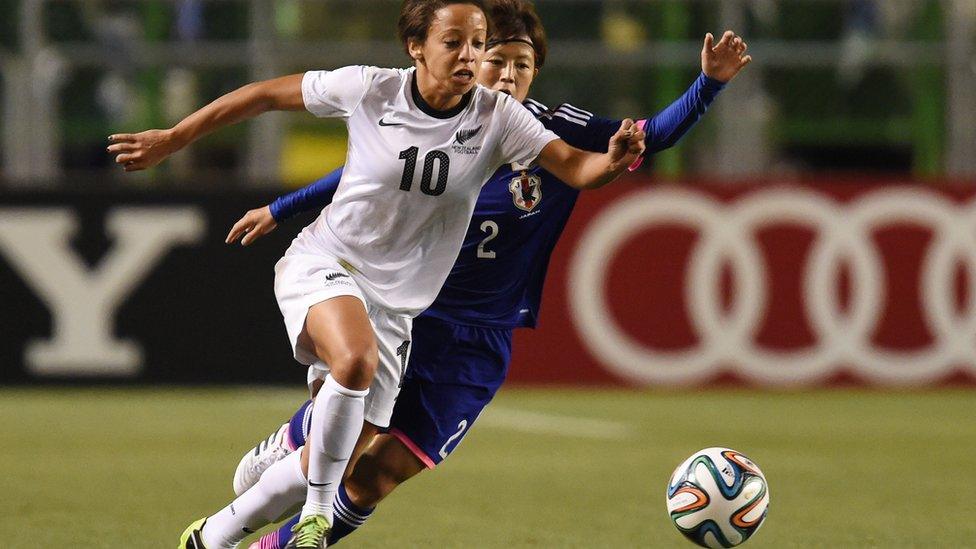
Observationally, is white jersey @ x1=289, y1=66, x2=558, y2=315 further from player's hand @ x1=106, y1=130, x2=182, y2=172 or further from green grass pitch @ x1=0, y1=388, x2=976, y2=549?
green grass pitch @ x1=0, y1=388, x2=976, y2=549

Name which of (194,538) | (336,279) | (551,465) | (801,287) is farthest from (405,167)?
(801,287)

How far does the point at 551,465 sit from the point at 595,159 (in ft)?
12.6

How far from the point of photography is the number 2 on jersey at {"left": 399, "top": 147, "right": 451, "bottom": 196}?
16.6 feet

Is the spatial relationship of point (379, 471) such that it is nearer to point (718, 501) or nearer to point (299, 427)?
point (299, 427)

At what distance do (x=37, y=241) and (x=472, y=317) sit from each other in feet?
21.8

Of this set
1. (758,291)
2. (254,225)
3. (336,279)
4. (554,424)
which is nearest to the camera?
(336,279)

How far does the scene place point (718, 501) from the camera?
18.3 ft

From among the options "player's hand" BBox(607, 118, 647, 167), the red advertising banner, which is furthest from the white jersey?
the red advertising banner

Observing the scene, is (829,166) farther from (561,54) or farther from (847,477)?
(847,477)

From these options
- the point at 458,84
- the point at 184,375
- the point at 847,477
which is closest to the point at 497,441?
the point at 847,477

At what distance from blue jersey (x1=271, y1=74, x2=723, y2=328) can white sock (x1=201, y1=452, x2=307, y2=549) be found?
79 cm

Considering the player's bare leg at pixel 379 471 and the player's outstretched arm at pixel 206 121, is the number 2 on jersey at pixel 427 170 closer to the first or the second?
the player's outstretched arm at pixel 206 121

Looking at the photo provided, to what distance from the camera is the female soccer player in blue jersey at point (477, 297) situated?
212 inches

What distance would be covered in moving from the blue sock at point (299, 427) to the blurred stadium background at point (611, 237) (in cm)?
357
